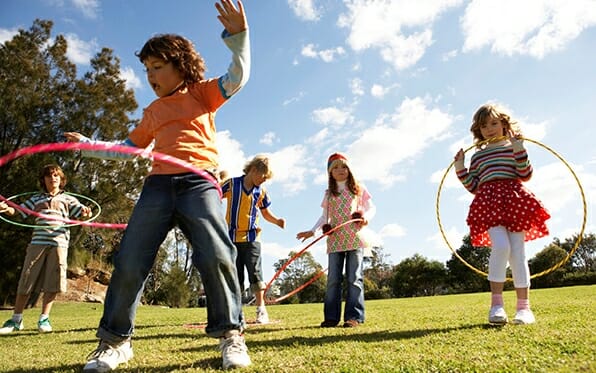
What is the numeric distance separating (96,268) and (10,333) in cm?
1901

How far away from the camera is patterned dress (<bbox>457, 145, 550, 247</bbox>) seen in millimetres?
4230

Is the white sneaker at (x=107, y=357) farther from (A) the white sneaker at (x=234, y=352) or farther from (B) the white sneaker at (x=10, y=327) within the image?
(B) the white sneaker at (x=10, y=327)

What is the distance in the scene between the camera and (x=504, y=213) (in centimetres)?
424

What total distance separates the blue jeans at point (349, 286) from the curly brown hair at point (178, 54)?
298 cm

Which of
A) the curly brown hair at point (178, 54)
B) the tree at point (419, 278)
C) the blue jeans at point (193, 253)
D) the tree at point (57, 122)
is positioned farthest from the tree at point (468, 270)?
the blue jeans at point (193, 253)

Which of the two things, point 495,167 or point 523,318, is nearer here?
point 523,318

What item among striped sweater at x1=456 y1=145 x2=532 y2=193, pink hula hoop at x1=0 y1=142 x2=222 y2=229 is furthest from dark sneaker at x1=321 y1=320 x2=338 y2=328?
pink hula hoop at x1=0 y1=142 x2=222 y2=229

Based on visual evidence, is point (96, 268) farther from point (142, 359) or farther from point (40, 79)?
point (142, 359)

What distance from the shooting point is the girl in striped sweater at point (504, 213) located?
4.21 meters

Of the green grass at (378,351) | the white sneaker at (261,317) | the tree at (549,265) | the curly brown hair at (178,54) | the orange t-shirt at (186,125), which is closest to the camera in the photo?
the green grass at (378,351)

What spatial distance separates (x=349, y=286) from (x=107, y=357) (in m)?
3.10

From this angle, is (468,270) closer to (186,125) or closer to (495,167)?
(495,167)

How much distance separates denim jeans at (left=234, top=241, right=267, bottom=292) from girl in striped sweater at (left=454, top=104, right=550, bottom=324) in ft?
9.10

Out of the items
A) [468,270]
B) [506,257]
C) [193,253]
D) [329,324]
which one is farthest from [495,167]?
[468,270]
